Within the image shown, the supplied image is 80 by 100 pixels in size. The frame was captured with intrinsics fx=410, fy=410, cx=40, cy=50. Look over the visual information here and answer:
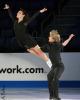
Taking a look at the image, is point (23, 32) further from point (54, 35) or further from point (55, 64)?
point (55, 64)

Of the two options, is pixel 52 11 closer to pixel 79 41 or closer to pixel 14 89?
pixel 79 41

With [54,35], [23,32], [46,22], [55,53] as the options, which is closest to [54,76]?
[55,53]

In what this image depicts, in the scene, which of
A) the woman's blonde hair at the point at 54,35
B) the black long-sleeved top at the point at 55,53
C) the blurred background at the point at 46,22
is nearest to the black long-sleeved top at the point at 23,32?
the woman's blonde hair at the point at 54,35

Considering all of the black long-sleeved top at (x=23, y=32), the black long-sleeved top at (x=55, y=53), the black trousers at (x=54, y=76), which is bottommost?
the black trousers at (x=54, y=76)

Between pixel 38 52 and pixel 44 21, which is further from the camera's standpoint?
pixel 44 21

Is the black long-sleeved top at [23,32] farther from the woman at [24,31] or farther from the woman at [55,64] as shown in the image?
the woman at [55,64]

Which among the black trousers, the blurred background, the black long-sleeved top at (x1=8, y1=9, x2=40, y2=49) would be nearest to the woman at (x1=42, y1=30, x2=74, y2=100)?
the black trousers

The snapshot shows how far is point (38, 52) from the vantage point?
9312 mm

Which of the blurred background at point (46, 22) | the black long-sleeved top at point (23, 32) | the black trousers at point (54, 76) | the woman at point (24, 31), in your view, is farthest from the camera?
the blurred background at point (46, 22)

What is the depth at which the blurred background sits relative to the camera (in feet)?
44.5

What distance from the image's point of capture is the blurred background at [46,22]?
44.5 feet

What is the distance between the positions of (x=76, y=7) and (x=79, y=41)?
2.27 meters

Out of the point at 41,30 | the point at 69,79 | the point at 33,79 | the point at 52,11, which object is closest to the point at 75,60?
the point at 69,79

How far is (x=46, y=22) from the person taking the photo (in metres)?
15.1
